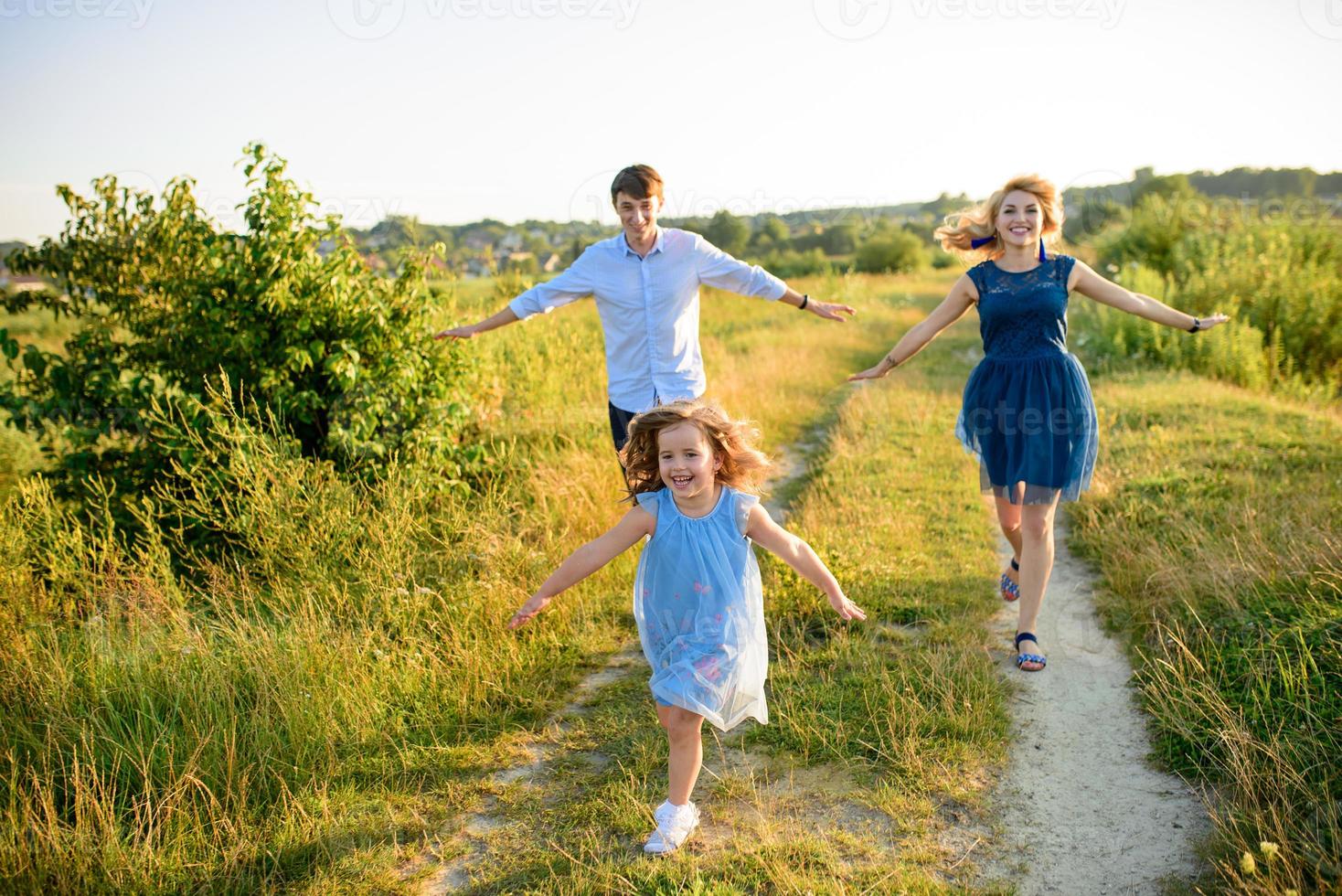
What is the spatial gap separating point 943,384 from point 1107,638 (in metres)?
7.26

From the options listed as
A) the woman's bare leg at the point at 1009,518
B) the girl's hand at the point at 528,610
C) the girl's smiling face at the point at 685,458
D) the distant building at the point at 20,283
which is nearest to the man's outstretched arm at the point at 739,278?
the woman's bare leg at the point at 1009,518

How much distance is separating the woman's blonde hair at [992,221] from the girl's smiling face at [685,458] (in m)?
2.24

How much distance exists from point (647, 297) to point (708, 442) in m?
1.82

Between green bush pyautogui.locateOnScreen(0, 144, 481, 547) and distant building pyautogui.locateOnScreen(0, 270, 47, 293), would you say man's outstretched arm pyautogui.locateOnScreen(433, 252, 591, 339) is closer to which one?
green bush pyautogui.locateOnScreen(0, 144, 481, 547)

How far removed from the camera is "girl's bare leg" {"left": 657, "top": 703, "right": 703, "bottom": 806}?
11.3 feet

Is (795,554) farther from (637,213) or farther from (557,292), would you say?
(557,292)

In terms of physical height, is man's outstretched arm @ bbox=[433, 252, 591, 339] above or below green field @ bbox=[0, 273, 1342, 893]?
above

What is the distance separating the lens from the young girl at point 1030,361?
483 cm

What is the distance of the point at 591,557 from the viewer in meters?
3.51

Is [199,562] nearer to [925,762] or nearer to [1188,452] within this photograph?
[925,762]

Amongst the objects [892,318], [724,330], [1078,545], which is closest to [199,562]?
[1078,545]

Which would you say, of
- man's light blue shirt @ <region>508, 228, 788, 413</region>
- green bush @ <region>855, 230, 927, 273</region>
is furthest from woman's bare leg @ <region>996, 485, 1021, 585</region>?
green bush @ <region>855, 230, 927, 273</region>

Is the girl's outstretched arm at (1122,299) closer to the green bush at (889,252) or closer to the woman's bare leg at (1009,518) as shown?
the woman's bare leg at (1009,518)

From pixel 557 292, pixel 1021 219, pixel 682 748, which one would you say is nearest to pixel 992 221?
pixel 1021 219
